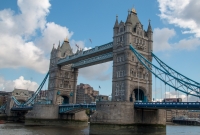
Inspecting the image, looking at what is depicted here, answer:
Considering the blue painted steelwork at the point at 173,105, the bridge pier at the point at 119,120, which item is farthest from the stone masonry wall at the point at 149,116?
the blue painted steelwork at the point at 173,105

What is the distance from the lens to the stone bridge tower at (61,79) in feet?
225

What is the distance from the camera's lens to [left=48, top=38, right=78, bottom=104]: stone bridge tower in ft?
225

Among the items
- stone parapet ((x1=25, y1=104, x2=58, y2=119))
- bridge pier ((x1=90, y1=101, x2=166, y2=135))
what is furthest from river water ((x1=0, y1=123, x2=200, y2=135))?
stone parapet ((x1=25, y1=104, x2=58, y2=119))

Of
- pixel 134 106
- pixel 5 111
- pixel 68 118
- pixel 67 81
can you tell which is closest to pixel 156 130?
pixel 134 106

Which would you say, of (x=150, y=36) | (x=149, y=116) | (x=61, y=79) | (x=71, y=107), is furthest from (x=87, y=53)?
(x=149, y=116)

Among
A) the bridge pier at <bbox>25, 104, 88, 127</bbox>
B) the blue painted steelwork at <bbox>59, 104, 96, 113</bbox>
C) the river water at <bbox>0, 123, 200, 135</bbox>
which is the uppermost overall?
the blue painted steelwork at <bbox>59, 104, 96, 113</bbox>

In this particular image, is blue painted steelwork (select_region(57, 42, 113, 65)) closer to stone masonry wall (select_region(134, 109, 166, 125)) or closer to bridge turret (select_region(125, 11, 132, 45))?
bridge turret (select_region(125, 11, 132, 45))

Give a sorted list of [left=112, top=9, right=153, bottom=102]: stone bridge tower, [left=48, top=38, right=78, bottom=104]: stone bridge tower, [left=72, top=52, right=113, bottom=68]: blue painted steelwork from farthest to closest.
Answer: [left=48, top=38, right=78, bottom=104]: stone bridge tower
[left=72, top=52, right=113, bottom=68]: blue painted steelwork
[left=112, top=9, right=153, bottom=102]: stone bridge tower

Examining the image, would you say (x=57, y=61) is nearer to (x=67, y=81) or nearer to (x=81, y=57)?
(x=67, y=81)

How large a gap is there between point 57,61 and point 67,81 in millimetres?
6314

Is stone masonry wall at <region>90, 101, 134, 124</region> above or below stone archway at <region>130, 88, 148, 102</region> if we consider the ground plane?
below

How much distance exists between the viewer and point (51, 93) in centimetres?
6944

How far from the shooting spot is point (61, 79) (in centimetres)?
6944

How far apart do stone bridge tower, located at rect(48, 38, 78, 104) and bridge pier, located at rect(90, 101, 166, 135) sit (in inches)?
1168
